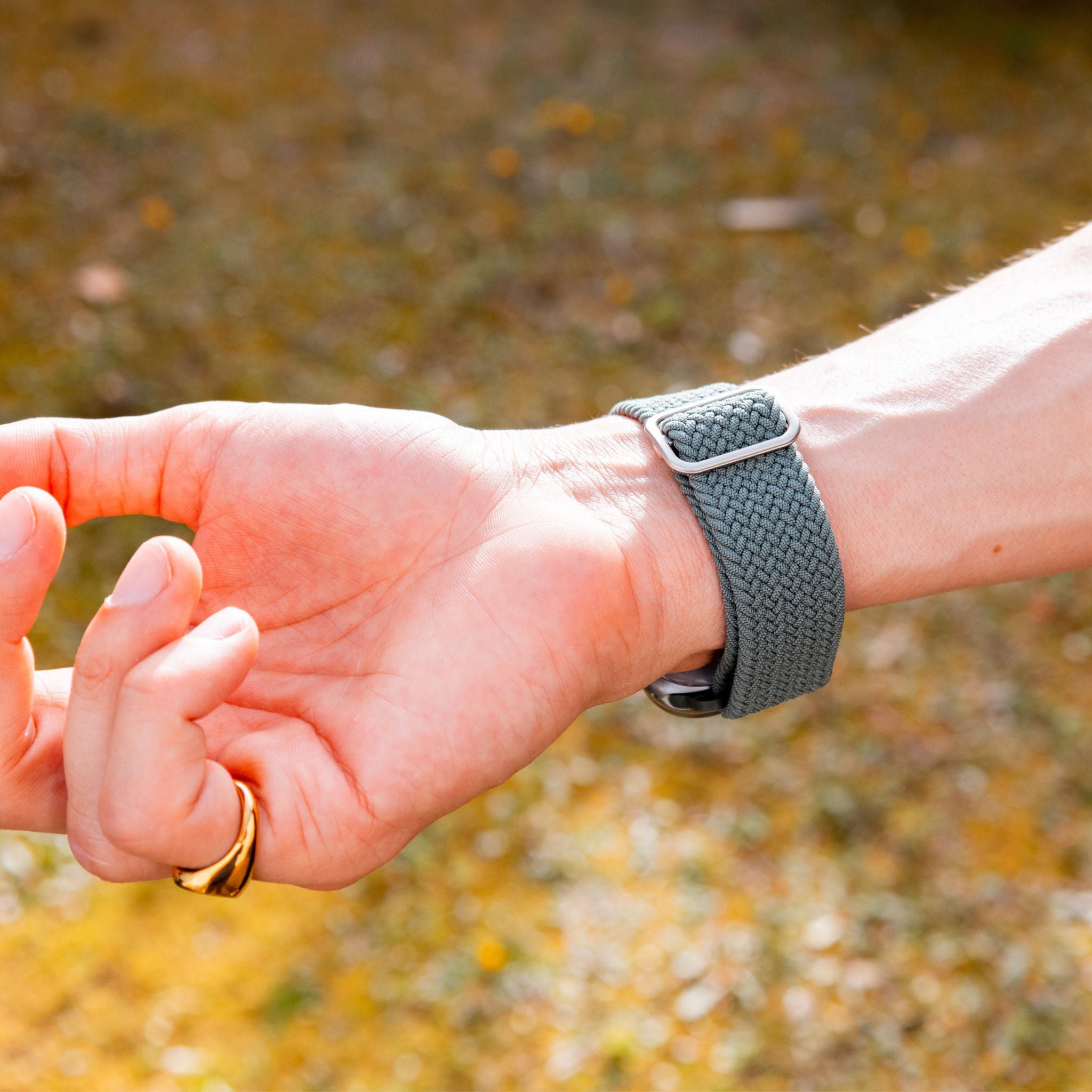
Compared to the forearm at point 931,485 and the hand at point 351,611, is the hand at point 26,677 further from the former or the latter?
the forearm at point 931,485

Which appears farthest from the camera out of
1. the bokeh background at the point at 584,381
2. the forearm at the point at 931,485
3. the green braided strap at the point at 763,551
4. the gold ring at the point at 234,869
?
the bokeh background at the point at 584,381

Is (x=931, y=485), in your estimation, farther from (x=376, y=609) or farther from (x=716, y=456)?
(x=376, y=609)

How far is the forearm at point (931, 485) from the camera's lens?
1.79 metres

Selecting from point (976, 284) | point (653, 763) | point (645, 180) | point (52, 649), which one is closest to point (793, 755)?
point (653, 763)

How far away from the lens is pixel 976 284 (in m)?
2.10

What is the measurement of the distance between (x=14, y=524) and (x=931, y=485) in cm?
151

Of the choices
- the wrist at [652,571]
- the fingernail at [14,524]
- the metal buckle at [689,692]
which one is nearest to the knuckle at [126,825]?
the fingernail at [14,524]

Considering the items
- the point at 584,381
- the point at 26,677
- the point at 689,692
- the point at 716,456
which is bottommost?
the point at 584,381

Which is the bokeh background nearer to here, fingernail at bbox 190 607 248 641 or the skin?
the skin

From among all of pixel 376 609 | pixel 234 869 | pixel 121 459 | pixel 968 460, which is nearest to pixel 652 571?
pixel 376 609

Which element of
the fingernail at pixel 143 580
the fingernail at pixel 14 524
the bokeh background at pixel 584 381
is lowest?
the bokeh background at pixel 584 381

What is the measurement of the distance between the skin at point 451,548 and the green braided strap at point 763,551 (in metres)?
0.10

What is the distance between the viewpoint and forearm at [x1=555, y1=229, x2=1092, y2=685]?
1790 mm

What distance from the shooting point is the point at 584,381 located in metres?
4.20
